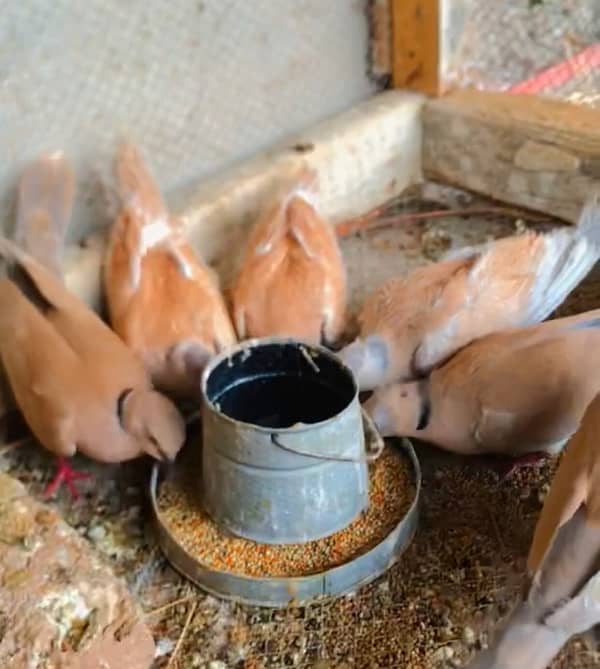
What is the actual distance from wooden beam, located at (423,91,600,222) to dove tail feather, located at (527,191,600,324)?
11.9 inches

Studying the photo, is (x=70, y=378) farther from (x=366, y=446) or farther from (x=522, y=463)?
(x=522, y=463)

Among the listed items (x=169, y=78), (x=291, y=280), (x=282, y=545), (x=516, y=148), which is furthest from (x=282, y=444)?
(x=516, y=148)

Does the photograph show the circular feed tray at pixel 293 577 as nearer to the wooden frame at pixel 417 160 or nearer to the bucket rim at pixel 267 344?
the bucket rim at pixel 267 344

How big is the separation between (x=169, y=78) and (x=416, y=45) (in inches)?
23.1

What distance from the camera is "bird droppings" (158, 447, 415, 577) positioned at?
4.68 ft

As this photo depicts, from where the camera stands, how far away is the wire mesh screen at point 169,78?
5.66 feet

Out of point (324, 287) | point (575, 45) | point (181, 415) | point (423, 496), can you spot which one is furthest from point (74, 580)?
point (575, 45)

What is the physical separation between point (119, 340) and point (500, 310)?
1.92ft

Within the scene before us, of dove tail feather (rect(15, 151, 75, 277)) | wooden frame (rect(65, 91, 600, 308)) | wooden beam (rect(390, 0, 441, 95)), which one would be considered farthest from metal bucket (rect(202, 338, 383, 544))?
wooden beam (rect(390, 0, 441, 95))

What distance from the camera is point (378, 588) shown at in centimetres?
143

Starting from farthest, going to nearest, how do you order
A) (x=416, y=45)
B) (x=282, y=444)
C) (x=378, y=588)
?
(x=416, y=45) → (x=378, y=588) → (x=282, y=444)

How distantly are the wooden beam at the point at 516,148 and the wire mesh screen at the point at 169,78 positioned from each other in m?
0.21

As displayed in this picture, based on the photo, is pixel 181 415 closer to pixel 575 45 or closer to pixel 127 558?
pixel 127 558

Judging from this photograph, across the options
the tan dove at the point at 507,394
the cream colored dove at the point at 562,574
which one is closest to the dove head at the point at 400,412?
the tan dove at the point at 507,394
